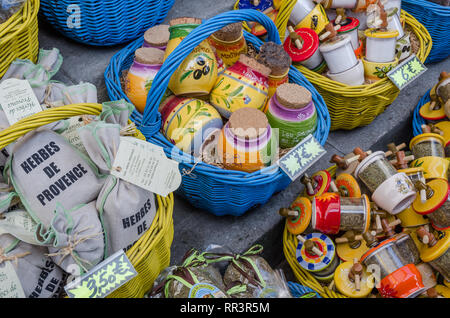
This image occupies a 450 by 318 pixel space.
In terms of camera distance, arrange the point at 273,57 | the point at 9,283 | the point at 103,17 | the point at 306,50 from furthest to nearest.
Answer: the point at 306,50 < the point at 103,17 < the point at 273,57 < the point at 9,283

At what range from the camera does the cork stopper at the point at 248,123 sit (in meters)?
1.12

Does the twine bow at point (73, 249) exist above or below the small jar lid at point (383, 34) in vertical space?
below

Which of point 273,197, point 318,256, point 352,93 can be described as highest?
point 352,93

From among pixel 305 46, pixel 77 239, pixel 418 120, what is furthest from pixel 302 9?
pixel 77 239

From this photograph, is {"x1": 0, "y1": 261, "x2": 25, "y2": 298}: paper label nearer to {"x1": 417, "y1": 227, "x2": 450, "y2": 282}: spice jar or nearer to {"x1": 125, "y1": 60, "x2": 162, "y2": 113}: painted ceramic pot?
{"x1": 125, "y1": 60, "x2": 162, "y2": 113}: painted ceramic pot

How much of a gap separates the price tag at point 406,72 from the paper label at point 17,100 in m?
1.19

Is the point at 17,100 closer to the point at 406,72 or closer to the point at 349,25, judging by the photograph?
the point at 349,25

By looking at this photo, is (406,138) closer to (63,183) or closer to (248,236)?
(248,236)

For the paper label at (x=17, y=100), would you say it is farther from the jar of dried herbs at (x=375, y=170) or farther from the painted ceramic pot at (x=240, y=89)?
the jar of dried herbs at (x=375, y=170)

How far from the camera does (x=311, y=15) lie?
1553mm

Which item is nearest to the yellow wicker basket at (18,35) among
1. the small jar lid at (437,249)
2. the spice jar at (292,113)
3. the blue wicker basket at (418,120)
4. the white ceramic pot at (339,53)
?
the spice jar at (292,113)

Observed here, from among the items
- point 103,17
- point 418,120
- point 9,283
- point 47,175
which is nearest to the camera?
point 9,283

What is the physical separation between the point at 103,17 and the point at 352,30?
2.97 feet

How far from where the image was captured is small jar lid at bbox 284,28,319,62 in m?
1.50
